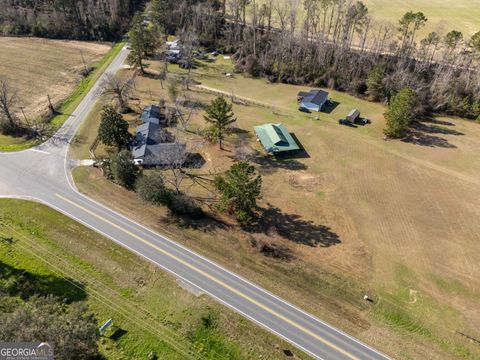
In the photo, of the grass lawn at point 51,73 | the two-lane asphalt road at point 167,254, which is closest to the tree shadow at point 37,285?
the two-lane asphalt road at point 167,254

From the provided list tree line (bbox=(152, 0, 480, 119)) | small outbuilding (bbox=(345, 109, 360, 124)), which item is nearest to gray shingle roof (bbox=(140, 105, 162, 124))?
tree line (bbox=(152, 0, 480, 119))

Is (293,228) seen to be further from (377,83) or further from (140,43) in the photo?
(140,43)

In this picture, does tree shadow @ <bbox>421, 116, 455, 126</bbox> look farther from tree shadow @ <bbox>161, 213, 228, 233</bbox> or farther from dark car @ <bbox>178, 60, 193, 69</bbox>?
dark car @ <bbox>178, 60, 193, 69</bbox>

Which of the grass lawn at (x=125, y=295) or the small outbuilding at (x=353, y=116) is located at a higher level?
the small outbuilding at (x=353, y=116)

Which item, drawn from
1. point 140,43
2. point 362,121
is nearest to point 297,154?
point 362,121

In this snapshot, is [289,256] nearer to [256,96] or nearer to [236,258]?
[236,258]

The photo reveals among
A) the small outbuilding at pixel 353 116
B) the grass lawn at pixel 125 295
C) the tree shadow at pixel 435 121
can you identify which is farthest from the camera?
the tree shadow at pixel 435 121

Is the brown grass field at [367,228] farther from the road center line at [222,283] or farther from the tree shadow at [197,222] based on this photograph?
the road center line at [222,283]

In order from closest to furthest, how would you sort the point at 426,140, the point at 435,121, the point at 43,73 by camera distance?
1. the point at 426,140
2. the point at 435,121
3. the point at 43,73
